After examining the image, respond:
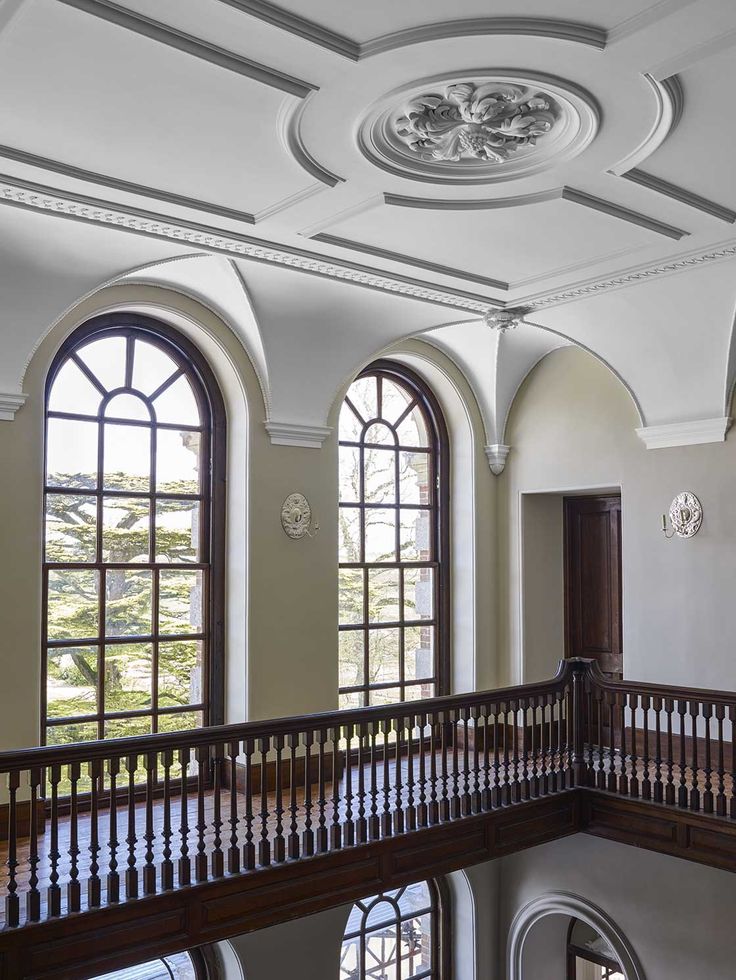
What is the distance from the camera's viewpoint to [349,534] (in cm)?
945

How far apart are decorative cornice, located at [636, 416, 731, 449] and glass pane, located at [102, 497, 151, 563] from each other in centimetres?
458

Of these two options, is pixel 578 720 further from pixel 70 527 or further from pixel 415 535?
pixel 70 527

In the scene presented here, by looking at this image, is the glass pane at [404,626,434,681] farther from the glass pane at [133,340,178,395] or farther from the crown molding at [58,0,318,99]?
the crown molding at [58,0,318,99]

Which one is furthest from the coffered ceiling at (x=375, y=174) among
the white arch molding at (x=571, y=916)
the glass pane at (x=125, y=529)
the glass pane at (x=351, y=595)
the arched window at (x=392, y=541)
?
the white arch molding at (x=571, y=916)

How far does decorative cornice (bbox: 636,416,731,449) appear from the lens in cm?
845

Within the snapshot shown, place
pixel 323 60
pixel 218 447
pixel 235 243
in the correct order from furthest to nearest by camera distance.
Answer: pixel 218 447 < pixel 235 243 < pixel 323 60

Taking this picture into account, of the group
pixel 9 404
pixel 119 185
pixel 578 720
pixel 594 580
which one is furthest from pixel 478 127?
pixel 594 580

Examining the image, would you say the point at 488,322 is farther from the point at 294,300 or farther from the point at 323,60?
the point at 323,60

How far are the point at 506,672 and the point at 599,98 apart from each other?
7044mm

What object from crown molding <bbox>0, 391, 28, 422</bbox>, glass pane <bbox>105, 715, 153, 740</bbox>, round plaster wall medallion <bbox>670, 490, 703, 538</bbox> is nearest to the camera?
crown molding <bbox>0, 391, 28, 422</bbox>

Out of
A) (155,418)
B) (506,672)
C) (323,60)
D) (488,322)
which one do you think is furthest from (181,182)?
(506,672)

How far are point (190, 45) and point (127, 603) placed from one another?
4.87 m

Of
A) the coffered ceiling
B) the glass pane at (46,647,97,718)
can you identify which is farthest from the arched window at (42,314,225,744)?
the coffered ceiling

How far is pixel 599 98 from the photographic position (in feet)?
14.4
